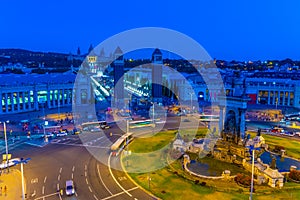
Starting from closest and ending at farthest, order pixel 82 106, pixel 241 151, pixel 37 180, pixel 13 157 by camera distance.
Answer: pixel 37 180 < pixel 241 151 < pixel 13 157 < pixel 82 106

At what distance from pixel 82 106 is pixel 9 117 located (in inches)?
1004

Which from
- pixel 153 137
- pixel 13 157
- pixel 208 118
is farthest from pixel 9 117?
pixel 208 118

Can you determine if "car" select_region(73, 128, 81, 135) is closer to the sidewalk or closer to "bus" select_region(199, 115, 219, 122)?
the sidewalk

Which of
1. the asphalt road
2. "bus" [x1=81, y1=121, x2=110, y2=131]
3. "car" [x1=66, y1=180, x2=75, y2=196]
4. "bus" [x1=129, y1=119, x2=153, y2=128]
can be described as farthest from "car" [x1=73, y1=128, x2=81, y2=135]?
"car" [x1=66, y1=180, x2=75, y2=196]

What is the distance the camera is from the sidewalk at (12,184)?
35.2 metres

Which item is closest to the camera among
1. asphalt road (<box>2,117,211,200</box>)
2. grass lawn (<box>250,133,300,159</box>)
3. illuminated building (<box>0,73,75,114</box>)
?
asphalt road (<box>2,117,211,200</box>)

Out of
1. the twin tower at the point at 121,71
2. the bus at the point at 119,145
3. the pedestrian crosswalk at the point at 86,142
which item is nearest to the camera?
the bus at the point at 119,145

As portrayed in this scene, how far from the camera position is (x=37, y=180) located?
40.1m

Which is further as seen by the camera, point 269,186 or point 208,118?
point 208,118

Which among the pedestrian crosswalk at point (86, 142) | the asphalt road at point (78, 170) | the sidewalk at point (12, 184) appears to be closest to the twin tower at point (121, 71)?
the asphalt road at point (78, 170)

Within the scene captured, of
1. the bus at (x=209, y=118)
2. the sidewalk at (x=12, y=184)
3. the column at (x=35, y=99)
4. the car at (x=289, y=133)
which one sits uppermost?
the column at (x=35, y=99)

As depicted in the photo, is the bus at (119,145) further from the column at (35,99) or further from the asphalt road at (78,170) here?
the column at (35,99)

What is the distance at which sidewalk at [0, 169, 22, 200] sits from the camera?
35188mm

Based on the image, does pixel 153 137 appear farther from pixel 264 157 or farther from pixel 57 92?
pixel 57 92
